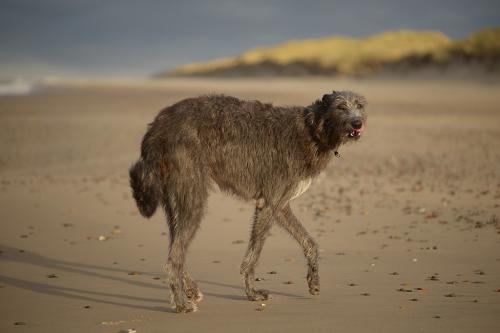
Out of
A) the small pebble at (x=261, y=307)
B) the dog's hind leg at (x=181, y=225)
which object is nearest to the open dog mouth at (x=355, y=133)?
the dog's hind leg at (x=181, y=225)

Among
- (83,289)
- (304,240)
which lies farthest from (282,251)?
(83,289)

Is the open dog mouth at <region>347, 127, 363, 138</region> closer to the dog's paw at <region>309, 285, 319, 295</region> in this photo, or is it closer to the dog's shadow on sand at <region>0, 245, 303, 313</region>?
the dog's paw at <region>309, 285, 319, 295</region>

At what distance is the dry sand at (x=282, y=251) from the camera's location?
21.2ft

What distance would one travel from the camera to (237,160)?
7.14 meters

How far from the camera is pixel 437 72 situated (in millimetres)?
74438

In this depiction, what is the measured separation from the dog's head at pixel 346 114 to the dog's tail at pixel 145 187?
185 cm

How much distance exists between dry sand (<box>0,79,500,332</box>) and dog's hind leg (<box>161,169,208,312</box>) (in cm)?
24

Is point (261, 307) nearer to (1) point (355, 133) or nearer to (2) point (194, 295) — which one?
(2) point (194, 295)

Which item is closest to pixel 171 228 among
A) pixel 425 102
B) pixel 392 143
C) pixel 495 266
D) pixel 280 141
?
pixel 280 141

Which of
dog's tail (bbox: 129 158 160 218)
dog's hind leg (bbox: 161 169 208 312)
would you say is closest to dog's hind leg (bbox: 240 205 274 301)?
dog's hind leg (bbox: 161 169 208 312)

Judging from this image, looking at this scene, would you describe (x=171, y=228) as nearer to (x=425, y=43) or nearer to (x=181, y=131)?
(x=181, y=131)

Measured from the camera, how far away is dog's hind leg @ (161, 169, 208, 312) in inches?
264

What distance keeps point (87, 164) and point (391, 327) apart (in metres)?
12.8

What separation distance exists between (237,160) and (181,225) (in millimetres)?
868
